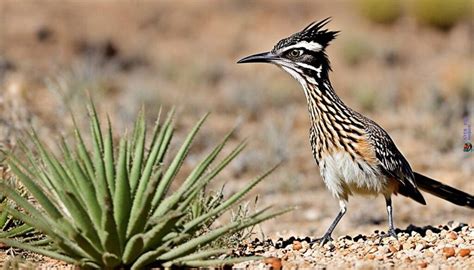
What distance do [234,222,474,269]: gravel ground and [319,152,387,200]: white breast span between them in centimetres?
40

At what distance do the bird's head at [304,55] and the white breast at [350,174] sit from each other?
74 centimetres

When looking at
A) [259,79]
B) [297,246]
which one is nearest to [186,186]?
[297,246]

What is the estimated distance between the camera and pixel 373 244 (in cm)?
648

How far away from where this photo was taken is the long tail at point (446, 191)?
7547mm

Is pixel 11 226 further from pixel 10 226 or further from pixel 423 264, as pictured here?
pixel 423 264

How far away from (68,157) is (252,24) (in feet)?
64.2

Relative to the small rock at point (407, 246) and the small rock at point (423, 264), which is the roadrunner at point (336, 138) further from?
the small rock at point (423, 264)

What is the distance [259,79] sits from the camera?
18766 millimetres

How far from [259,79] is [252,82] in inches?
25.7

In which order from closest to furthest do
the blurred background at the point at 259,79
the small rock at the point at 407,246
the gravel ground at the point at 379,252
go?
1. the gravel ground at the point at 379,252
2. the small rock at the point at 407,246
3. the blurred background at the point at 259,79

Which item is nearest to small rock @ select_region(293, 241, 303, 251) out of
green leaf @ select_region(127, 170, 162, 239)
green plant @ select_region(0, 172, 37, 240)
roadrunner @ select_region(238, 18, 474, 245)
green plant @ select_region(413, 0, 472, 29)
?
roadrunner @ select_region(238, 18, 474, 245)

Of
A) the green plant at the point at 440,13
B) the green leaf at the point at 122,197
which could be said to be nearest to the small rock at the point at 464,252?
the green leaf at the point at 122,197

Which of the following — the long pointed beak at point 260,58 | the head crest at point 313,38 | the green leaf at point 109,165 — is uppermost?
the head crest at point 313,38

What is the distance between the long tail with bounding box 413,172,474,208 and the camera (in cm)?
755
